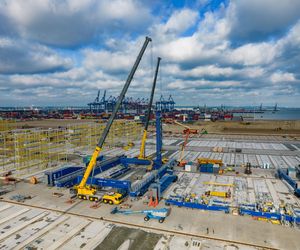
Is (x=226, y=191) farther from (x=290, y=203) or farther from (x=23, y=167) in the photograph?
(x=23, y=167)

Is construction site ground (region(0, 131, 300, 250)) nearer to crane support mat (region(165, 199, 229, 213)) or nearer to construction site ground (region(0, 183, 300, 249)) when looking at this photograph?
construction site ground (region(0, 183, 300, 249))

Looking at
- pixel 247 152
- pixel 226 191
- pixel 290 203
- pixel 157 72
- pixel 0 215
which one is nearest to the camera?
pixel 0 215

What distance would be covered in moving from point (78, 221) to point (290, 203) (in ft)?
57.1

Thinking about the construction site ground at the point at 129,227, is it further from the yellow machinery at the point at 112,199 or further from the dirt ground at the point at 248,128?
the dirt ground at the point at 248,128

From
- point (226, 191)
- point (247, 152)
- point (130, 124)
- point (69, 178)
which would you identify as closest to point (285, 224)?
point (226, 191)

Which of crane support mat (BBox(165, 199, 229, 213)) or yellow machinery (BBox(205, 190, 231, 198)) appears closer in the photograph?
crane support mat (BBox(165, 199, 229, 213))

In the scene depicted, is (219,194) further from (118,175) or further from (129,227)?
(118,175)

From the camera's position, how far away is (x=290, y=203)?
19188 millimetres

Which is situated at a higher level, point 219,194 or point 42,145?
point 42,145

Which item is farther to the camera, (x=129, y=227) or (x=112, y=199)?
(x=112, y=199)

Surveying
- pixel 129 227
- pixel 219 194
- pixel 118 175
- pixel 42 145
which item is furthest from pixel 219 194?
pixel 42 145

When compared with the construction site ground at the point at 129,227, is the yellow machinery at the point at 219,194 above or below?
above

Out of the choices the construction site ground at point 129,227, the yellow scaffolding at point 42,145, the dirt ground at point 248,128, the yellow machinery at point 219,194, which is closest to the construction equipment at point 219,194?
the yellow machinery at point 219,194

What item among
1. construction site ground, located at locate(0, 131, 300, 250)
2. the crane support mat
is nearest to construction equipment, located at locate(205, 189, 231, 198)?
construction site ground, located at locate(0, 131, 300, 250)
